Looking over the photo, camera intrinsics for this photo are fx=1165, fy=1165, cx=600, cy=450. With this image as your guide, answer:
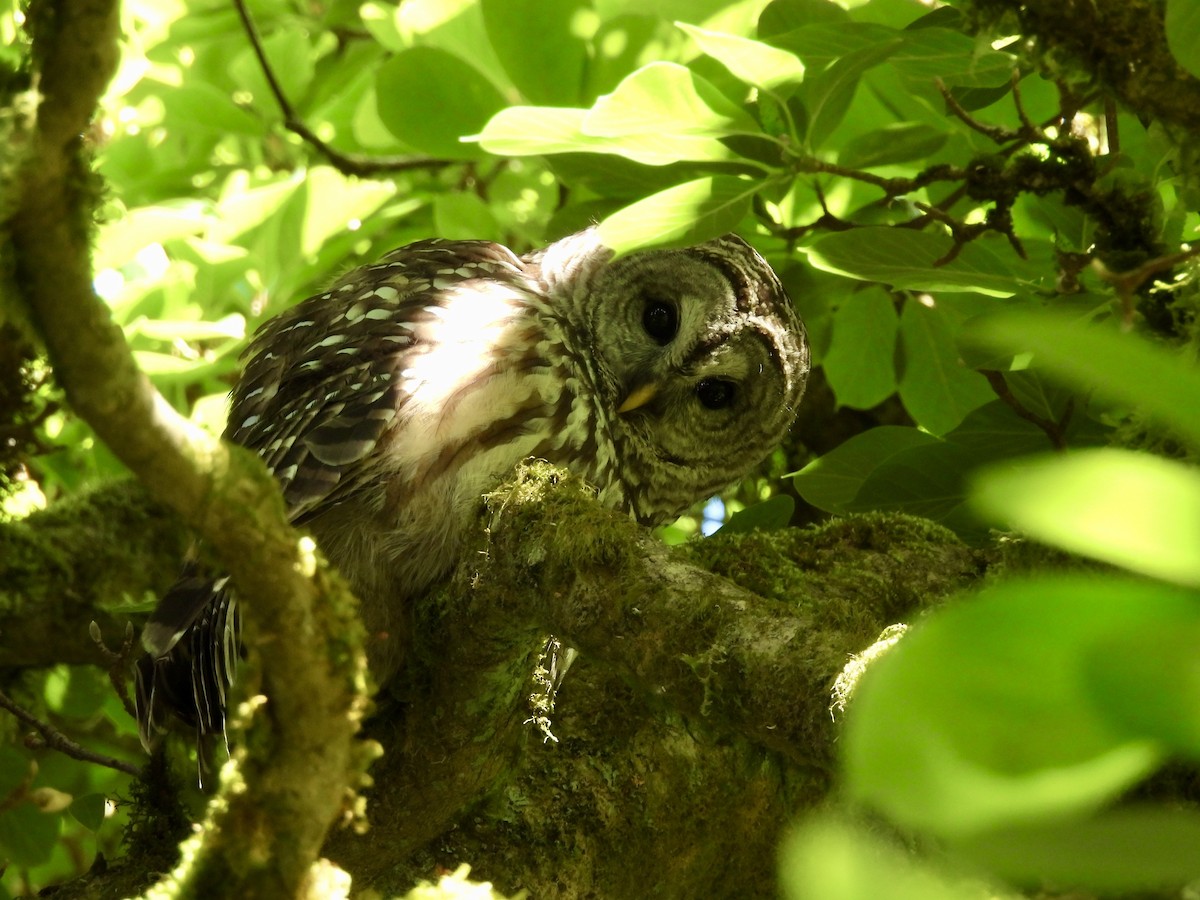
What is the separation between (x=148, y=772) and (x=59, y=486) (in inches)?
54.2

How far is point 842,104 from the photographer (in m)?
1.67

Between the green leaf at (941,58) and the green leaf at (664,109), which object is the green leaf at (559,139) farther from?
the green leaf at (941,58)

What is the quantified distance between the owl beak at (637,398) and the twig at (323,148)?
28.6 inches

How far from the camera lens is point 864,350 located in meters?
2.30

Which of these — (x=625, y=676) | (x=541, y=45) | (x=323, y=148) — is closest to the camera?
(x=625, y=676)

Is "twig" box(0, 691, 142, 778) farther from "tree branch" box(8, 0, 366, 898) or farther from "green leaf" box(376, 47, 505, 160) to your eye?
"green leaf" box(376, 47, 505, 160)

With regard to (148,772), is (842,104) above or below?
above

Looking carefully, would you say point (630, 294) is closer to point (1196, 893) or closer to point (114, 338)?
point (114, 338)

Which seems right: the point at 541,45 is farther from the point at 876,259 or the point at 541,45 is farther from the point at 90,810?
the point at 90,810

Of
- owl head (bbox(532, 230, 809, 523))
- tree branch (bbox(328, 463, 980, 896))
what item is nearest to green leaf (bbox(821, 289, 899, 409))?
owl head (bbox(532, 230, 809, 523))

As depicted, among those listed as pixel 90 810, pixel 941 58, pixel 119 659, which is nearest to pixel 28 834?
pixel 90 810

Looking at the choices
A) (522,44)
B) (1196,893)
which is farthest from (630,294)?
(1196,893)

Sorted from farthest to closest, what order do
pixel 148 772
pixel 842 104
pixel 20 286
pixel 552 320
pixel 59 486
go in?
pixel 59 486
pixel 552 320
pixel 148 772
pixel 842 104
pixel 20 286

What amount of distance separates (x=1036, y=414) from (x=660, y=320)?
3.00 feet
